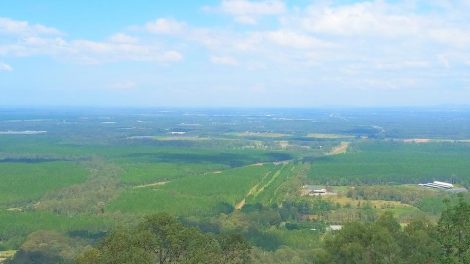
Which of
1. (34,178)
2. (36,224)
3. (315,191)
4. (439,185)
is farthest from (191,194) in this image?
(439,185)

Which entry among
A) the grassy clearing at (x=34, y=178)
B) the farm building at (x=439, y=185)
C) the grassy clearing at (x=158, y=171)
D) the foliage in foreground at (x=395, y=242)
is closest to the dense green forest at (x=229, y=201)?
the foliage in foreground at (x=395, y=242)

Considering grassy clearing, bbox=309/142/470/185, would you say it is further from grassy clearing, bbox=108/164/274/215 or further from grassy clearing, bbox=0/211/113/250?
grassy clearing, bbox=0/211/113/250

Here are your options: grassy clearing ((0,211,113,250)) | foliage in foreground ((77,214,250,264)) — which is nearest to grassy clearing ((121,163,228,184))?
grassy clearing ((0,211,113,250))

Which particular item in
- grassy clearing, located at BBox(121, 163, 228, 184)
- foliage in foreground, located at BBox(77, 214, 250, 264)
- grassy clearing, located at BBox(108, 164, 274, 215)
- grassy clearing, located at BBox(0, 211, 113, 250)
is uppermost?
foliage in foreground, located at BBox(77, 214, 250, 264)

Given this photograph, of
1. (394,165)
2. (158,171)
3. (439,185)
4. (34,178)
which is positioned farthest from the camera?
(394,165)

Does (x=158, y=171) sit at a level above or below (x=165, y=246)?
below

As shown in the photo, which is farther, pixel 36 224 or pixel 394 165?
pixel 394 165

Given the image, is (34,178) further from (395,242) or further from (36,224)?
(395,242)

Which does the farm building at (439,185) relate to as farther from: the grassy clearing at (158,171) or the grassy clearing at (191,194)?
the grassy clearing at (158,171)

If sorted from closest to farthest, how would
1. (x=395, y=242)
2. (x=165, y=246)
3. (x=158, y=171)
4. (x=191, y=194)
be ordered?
1. (x=395, y=242)
2. (x=165, y=246)
3. (x=191, y=194)
4. (x=158, y=171)

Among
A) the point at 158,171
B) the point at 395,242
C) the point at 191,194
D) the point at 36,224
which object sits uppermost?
the point at 395,242

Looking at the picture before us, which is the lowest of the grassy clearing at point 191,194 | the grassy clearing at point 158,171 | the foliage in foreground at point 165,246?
the grassy clearing at point 158,171

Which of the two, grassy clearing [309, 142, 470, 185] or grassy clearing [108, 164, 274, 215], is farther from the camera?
grassy clearing [309, 142, 470, 185]
